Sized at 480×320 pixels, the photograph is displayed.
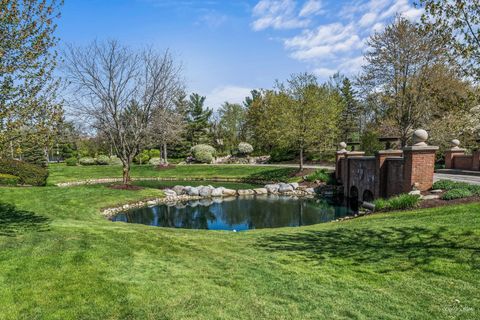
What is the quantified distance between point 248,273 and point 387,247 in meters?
2.64

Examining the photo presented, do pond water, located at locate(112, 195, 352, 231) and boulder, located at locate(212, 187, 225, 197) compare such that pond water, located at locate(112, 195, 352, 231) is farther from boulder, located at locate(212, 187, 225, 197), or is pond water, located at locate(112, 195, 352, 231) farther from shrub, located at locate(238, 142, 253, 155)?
shrub, located at locate(238, 142, 253, 155)

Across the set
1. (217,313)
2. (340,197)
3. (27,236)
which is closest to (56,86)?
(27,236)

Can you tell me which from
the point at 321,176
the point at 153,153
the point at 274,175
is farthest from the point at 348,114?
the point at 153,153

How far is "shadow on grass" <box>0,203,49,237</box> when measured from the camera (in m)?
7.51

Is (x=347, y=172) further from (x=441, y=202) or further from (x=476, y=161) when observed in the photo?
(x=441, y=202)

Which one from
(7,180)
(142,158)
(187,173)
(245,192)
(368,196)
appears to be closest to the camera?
(368,196)

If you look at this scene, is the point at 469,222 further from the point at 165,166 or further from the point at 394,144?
the point at 165,166

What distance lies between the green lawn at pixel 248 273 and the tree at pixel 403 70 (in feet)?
41.3

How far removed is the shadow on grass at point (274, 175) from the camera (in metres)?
25.8

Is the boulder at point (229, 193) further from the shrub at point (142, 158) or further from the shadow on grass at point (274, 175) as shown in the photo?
the shrub at point (142, 158)

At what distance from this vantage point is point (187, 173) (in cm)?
3169

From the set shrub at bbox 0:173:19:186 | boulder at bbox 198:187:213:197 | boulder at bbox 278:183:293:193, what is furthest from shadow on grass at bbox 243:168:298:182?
shrub at bbox 0:173:19:186

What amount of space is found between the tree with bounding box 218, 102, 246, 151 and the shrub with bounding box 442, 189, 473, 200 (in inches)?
1646

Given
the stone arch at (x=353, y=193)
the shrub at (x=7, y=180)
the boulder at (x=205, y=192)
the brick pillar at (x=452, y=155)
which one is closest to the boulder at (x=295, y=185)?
the stone arch at (x=353, y=193)
